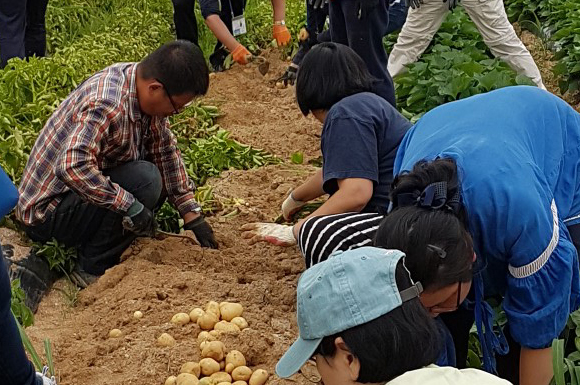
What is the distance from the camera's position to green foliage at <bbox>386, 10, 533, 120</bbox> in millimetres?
4988

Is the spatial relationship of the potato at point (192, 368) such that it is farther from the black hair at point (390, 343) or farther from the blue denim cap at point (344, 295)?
the black hair at point (390, 343)

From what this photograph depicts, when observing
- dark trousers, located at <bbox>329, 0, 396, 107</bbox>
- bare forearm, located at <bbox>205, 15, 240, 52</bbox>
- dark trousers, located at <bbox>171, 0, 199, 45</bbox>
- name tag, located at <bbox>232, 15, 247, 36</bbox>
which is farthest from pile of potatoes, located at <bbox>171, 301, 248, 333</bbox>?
dark trousers, located at <bbox>171, 0, 199, 45</bbox>

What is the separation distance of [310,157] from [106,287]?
199 centimetres

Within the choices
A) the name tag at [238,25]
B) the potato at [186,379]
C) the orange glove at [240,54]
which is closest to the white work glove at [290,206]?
the potato at [186,379]

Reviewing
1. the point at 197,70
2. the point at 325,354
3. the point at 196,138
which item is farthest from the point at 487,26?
the point at 325,354

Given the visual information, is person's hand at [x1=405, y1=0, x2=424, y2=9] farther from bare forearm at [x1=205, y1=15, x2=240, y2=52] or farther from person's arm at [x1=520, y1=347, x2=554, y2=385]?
person's arm at [x1=520, y1=347, x2=554, y2=385]

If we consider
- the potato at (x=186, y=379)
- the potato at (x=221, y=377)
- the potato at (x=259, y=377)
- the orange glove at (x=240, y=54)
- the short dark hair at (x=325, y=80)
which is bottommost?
the orange glove at (x=240, y=54)

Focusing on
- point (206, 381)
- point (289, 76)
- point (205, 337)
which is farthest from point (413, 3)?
point (206, 381)

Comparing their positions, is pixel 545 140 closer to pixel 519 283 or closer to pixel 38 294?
pixel 519 283

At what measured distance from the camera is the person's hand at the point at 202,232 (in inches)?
160

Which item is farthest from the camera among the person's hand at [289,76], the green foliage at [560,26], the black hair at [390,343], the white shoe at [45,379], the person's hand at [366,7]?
the person's hand at [289,76]

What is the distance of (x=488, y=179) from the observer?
2287 mm

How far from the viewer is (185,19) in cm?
706

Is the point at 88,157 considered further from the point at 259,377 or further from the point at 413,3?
the point at 413,3
